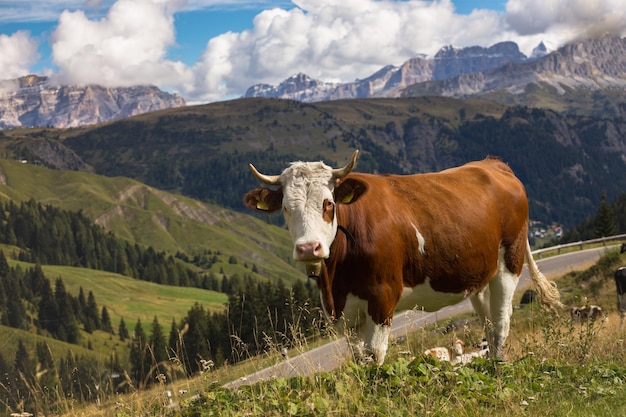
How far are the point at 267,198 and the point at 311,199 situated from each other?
1019 mm

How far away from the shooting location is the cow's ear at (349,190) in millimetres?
9211

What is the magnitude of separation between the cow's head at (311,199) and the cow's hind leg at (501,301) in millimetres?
3889

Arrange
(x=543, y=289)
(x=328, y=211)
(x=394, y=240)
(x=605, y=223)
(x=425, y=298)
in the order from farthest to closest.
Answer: (x=605, y=223)
(x=543, y=289)
(x=425, y=298)
(x=394, y=240)
(x=328, y=211)

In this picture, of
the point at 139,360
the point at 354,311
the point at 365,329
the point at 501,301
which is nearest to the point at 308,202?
the point at 354,311

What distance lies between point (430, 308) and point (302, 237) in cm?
327

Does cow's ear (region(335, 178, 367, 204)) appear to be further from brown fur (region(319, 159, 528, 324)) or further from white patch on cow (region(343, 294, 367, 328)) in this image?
white patch on cow (region(343, 294, 367, 328))

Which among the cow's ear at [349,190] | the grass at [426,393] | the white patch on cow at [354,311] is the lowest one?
the grass at [426,393]

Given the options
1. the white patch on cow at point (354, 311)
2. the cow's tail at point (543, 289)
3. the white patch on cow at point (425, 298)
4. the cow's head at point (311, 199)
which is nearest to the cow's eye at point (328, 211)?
the cow's head at point (311, 199)

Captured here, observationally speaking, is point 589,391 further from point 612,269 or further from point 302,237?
point 612,269

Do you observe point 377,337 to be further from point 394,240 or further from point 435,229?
point 435,229

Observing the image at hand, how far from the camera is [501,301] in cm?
1173

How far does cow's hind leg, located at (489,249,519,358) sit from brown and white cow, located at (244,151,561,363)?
0.02 m

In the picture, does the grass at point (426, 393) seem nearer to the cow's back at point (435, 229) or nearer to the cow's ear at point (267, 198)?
the cow's back at point (435, 229)

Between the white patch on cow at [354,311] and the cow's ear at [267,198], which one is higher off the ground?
the cow's ear at [267,198]
